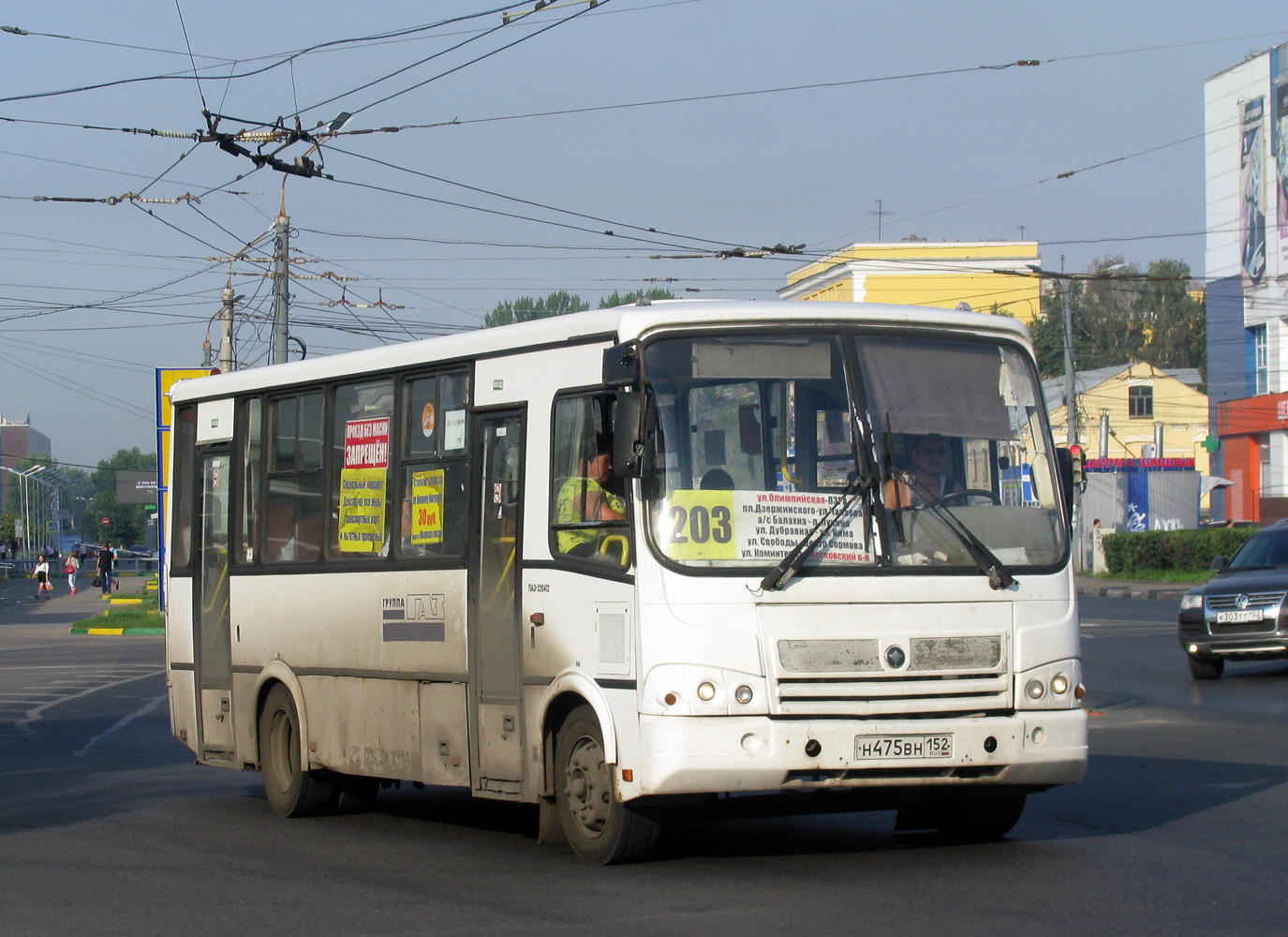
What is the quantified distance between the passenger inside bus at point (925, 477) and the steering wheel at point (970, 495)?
0.5 inches

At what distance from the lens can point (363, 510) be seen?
34.0 feet

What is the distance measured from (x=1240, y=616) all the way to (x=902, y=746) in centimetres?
1312

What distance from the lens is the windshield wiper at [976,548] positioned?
817 centimetres

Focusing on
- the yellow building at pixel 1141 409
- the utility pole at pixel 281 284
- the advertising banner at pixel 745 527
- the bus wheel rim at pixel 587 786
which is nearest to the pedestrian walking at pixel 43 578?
the utility pole at pixel 281 284

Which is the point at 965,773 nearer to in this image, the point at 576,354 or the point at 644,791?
the point at 644,791

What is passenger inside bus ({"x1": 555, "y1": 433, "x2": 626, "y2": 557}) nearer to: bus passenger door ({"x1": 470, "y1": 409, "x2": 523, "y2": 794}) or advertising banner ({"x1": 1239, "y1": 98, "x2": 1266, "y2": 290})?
bus passenger door ({"x1": 470, "y1": 409, "x2": 523, "y2": 794})

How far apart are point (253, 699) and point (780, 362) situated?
5013 millimetres

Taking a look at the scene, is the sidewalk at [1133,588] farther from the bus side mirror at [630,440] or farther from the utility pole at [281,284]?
the bus side mirror at [630,440]

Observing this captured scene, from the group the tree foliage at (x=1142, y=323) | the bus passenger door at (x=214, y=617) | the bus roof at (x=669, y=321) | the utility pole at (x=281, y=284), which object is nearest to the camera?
the bus roof at (x=669, y=321)

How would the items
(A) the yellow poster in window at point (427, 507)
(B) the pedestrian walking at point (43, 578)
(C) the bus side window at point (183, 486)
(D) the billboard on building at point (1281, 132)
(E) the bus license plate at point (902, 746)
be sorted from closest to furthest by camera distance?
(E) the bus license plate at point (902, 746) < (A) the yellow poster in window at point (427, 507) < (C) the bus side window at point (183, 486) < (D) the billboard on building at point (1281, 132) < (B) the pedestrian walking at point (43, 578)

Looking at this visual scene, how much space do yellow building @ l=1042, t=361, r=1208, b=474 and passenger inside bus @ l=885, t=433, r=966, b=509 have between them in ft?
256

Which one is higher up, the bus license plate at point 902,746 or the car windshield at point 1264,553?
the car windshield at point 1264,553

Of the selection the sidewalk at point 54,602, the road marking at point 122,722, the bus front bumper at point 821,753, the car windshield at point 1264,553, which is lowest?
the sidewalk at point 54,602

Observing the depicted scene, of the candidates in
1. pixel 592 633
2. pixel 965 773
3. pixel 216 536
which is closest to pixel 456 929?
pixel 592 633
